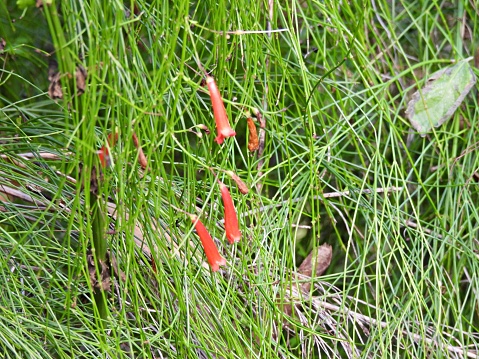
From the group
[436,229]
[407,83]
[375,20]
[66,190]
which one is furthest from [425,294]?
[66,190]

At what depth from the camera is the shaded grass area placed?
0.77 metres

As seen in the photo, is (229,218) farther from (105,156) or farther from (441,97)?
(441,97)

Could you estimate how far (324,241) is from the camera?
156 cm

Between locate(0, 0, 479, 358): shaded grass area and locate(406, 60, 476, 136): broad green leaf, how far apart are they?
0.19 ft

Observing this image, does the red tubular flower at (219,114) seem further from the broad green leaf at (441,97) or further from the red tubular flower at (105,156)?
the broad green leaf at (441,97)

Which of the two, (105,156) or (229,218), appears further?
(229,218)

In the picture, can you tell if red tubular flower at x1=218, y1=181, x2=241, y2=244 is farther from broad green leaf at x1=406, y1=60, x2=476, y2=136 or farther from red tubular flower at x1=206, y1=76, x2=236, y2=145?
broad green leaf at x1=406, y1=60, x2=476, y2=136

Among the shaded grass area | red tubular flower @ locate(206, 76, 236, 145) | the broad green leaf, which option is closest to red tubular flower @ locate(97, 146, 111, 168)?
the shaded grass area

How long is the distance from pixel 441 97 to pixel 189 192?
63 centimetres

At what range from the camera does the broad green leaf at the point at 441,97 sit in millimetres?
1346

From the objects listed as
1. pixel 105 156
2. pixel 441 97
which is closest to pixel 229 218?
pixel 105 156

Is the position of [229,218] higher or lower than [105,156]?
lower

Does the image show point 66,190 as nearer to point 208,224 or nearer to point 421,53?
point 208,224

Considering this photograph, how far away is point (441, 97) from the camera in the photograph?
4.46ft
